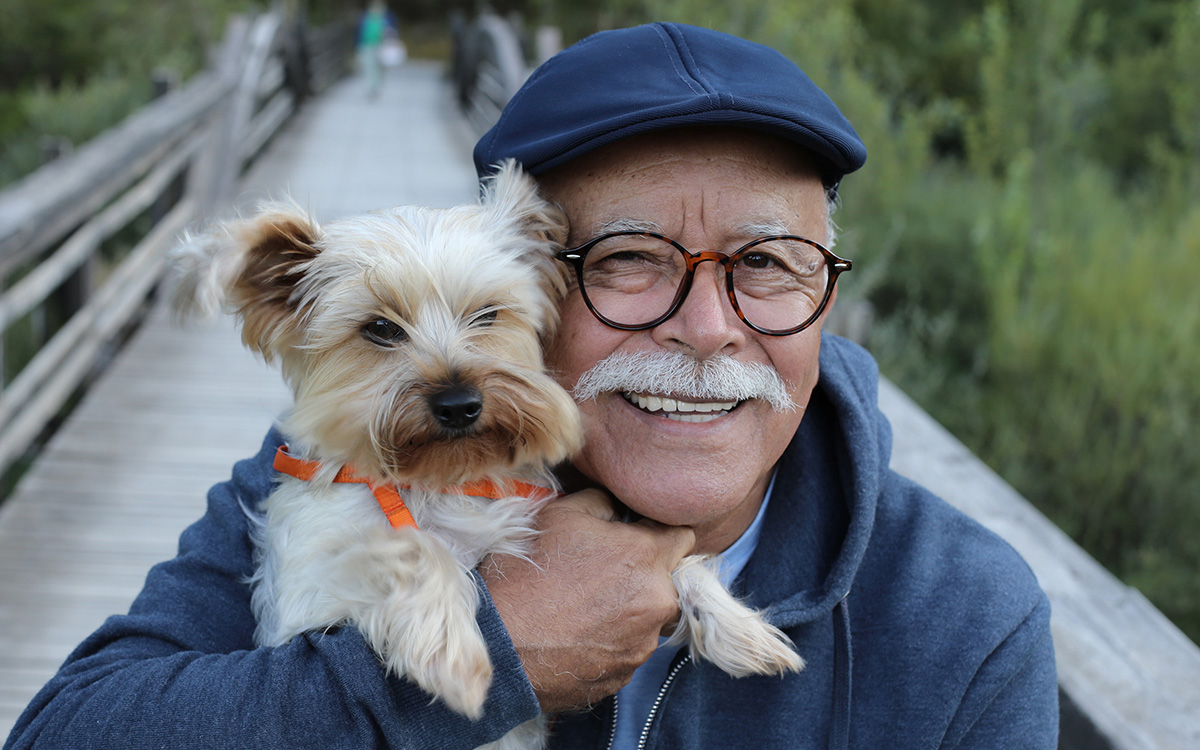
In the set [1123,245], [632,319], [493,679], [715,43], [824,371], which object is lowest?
[1123,245]

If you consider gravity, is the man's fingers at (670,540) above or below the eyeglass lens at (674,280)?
below

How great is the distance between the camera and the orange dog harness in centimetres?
183

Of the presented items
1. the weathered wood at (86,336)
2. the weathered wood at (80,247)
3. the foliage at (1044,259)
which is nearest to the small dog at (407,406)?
the weathered wood at (86,336)

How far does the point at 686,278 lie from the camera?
1.80 metres

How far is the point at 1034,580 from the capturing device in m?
1.86

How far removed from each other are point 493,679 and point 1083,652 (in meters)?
1.32

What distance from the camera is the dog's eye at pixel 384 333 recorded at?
6.38 feet

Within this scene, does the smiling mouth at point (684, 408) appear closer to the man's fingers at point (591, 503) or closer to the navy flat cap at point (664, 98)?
the man's fingers at point (591, 503)

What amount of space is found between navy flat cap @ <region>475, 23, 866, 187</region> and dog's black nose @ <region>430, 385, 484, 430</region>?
496 mm

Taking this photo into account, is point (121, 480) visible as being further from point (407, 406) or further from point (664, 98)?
point (664, 98)

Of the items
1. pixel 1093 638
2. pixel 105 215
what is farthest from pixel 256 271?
pixel 105 215

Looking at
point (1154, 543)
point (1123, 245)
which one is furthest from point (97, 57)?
point (1154, 543)

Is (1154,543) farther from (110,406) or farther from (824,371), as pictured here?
(110,406)

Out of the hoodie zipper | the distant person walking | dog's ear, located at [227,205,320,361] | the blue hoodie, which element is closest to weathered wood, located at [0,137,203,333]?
dog's ear, located at [227,205,320,361]
